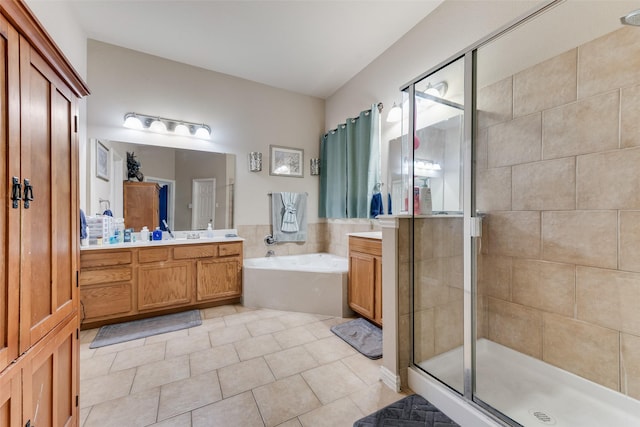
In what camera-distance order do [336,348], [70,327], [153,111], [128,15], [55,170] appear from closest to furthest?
[55,170] < [70,327] < [336,348] < [128,15] < [153,111]

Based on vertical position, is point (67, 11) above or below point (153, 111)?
above

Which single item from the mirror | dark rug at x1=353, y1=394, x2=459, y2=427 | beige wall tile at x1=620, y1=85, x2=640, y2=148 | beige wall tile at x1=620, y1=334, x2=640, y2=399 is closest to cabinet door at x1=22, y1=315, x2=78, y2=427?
dark rug at x1=353, y1=394, x2=459, y2=427

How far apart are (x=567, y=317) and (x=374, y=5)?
9.19ft

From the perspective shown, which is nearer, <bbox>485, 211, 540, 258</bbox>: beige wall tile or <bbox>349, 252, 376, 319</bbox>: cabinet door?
<bbox>485, 211, 540, 258</bbox>: beige wall tile

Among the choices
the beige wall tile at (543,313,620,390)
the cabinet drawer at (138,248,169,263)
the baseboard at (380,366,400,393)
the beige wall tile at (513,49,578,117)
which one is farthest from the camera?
the cabinet drawer at (138,248,169,263)

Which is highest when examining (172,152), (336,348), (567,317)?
(172,152)

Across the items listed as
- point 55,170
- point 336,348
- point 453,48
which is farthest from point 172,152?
point 453,48

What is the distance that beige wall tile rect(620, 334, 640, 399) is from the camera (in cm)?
134

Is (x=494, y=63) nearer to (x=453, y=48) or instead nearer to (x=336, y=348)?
(x=453, y=48)

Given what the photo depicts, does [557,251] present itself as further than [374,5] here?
No

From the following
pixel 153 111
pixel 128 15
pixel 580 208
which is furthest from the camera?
pixel 153 111

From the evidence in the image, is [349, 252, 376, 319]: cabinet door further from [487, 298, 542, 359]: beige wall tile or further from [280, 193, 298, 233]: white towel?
[280, 193, 298, 233]: white towel

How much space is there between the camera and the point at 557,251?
5.34 ft

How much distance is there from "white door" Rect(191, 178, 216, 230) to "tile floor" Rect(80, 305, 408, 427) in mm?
1387
